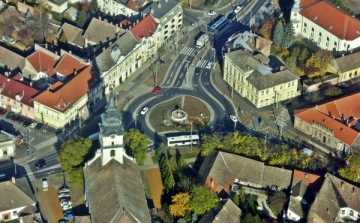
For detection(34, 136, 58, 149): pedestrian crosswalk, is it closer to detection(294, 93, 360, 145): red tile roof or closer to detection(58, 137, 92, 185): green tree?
detection(58, 137, 92, 185): green tree

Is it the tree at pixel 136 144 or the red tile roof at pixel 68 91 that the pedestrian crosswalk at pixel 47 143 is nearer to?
the red tile roof at pixel 68 91

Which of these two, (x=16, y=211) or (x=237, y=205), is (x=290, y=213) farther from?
(x=16, y=211)

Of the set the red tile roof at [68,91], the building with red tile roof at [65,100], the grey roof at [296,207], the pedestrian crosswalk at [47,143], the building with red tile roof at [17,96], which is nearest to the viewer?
the grey roof at [296,207]

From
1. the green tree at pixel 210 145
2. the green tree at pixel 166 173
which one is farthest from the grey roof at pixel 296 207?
the green tree at pixel 166 173

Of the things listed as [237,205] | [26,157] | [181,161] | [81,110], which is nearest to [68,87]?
[81,110]

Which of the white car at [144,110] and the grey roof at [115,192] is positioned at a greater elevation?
the white car at [144,110]

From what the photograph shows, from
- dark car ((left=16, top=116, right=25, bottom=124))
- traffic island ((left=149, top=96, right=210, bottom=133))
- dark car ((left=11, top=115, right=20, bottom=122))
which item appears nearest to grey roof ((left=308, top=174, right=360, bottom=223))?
traffic island ((left=149, top=96, right=210, bottom=133))
